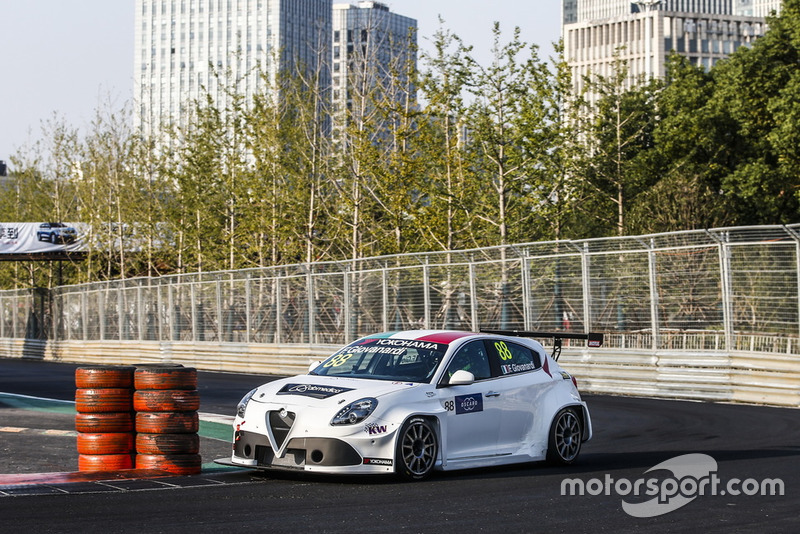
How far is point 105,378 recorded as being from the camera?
10.9 metres

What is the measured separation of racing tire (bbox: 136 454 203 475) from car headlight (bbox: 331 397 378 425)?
1661 millimetres

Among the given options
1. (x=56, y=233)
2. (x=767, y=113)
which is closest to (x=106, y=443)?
(x=767, y=113)

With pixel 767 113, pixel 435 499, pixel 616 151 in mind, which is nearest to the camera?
pixel 435 499

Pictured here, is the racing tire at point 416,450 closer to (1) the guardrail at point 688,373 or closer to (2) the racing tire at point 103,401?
(2) the racing tire at point 103,401

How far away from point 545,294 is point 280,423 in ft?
44.5

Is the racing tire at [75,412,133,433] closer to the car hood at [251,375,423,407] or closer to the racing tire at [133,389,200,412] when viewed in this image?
the racing tire at [133,389,200,412]

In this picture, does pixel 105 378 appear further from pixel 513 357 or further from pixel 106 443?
pixel 513 357

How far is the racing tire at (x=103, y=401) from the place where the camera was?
35.8 feet

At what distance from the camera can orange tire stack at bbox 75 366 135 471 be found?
1092 cm

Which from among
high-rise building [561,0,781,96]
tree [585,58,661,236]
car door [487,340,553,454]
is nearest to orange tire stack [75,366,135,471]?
car door [487,340,553,454]

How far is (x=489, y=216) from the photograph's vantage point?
1351 inches

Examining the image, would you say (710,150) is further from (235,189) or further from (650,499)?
(650,499)

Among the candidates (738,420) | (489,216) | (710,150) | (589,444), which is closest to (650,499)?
(589,444)

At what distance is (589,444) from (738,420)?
3542 millimetres
